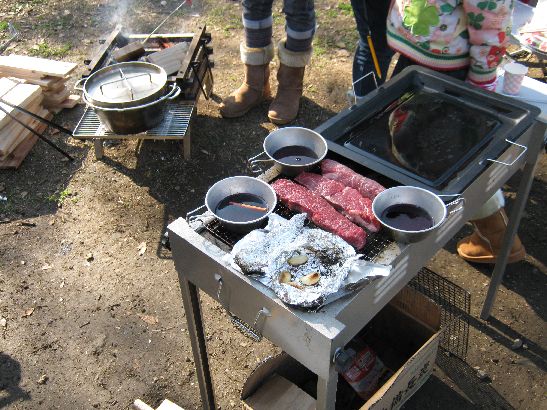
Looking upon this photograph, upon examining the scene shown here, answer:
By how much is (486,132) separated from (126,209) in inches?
116

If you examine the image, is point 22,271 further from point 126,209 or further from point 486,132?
point 486,132

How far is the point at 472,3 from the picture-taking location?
3.00m

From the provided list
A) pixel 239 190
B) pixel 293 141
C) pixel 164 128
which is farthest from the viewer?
pixel 164 128

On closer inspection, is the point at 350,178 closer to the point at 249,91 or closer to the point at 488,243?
the point at 488,243

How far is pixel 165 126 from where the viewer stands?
15.2 ft

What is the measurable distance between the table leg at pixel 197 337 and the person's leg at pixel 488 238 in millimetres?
1974

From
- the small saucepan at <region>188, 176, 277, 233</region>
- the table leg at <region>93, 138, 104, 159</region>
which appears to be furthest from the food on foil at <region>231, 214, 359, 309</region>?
the table leg at <region>93, 138, 104, 159</region>

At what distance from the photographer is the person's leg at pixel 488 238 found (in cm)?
354

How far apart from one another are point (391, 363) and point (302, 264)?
5.18ft

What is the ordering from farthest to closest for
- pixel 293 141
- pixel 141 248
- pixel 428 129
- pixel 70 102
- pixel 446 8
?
pixel 70 102 < pixel 141 248 < pixel 446 8 < pixel 428 129 < pixel 293 141

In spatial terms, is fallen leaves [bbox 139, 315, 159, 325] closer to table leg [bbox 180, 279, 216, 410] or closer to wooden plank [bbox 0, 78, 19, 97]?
table leg [bbox 180, 279, 216, 410]

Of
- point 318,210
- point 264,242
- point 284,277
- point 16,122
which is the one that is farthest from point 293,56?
point 284,277

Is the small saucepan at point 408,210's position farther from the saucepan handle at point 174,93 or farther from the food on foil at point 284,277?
the saucepan handle at point 174,93

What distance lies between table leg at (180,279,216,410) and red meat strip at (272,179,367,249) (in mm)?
569
